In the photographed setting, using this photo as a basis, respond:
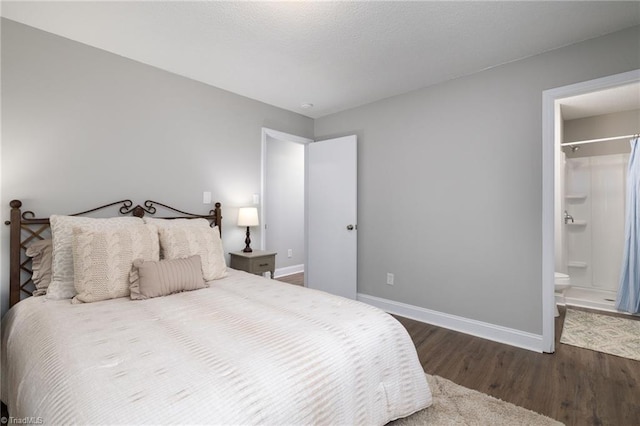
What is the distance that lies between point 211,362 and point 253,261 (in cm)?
208

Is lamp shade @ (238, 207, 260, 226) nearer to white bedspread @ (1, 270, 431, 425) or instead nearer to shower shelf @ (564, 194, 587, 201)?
white bedspread @ (1, 270, 431, 425)

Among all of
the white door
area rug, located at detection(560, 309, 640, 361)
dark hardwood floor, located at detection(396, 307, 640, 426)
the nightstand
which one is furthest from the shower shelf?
the nightstand

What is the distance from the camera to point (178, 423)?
84 centimetres

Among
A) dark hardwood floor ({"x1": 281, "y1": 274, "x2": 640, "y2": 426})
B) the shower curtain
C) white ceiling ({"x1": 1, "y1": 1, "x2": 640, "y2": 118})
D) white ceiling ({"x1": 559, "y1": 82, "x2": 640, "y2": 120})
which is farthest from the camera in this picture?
the shower curtain

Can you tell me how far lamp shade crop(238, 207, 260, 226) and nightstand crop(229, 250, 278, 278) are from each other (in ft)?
1.08

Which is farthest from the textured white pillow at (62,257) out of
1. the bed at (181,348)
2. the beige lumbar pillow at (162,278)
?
the beige lumbar pillow at (162,278)

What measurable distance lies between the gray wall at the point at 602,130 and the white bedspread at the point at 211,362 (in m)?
4.41

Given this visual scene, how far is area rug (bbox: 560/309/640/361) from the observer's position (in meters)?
2.54

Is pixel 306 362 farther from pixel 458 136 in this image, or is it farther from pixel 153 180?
pixel 458 136

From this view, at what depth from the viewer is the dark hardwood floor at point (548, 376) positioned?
1788mm

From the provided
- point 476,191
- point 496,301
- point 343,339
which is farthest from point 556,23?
point 343,339

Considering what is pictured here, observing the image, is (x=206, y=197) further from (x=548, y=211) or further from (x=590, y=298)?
(x=590, y=298)
